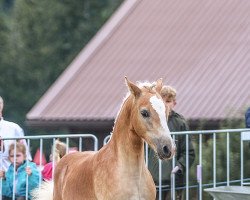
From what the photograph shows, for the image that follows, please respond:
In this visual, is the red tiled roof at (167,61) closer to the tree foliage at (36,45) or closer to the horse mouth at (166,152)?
the horse mouth at (166,152)

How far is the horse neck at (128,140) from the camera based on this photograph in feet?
37.8

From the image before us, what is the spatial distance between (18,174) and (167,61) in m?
14.6

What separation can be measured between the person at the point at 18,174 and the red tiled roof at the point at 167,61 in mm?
10364

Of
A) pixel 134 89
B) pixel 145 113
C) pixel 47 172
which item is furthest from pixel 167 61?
pixel 145 113

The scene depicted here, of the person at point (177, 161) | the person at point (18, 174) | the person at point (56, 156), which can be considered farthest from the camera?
the person at point (18, 174)

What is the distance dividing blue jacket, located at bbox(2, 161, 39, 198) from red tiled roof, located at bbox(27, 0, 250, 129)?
34.0ft

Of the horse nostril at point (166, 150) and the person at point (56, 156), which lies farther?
the person at point (56, 156)

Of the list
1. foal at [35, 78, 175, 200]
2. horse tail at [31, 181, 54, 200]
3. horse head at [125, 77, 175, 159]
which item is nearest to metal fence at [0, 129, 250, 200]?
horse tail at [31, 181, 54, 200]

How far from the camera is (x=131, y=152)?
11539 millimetres

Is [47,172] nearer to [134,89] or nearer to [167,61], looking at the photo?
[134,89]

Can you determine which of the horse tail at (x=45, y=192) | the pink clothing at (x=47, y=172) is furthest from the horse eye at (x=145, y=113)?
the pink clothing at (x=47, y=172)

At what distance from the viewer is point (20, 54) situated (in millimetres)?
48188

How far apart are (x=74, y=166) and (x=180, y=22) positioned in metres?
17.3

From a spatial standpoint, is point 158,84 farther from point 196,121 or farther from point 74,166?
point 196,121
